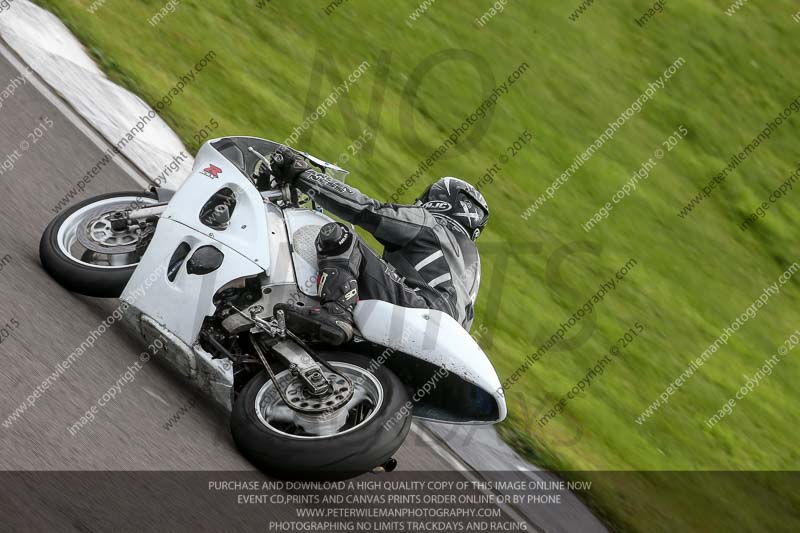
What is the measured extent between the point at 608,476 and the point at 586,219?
4447mm

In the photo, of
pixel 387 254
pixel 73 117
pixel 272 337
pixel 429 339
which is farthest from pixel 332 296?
pixel 73 117

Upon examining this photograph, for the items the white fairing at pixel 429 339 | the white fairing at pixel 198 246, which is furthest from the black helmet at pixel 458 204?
the white fairing at pixel 198 246

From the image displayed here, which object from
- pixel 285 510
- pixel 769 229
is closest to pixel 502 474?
pixel 285 510

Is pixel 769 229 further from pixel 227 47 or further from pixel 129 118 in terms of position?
pixel 129 118

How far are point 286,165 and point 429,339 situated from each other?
1.53 m

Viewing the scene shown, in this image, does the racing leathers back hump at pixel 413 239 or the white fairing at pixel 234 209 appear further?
the racing leathers back hump at pixel 413 239

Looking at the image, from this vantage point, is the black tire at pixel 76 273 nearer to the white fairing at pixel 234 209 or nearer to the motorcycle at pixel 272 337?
the motorcycle at pixel 272 337

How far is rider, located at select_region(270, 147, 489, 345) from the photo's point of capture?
604 cm

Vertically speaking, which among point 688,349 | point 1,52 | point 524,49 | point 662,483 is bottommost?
point 1,52

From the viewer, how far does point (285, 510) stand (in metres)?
5.86

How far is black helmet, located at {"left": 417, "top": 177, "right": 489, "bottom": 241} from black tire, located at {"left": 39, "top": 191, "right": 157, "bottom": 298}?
205 centimetres

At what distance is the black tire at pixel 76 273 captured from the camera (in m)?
6.53

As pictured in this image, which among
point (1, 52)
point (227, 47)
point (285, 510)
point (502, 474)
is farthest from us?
point (227, 47)

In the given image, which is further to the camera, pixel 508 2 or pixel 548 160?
pixel 508 2
